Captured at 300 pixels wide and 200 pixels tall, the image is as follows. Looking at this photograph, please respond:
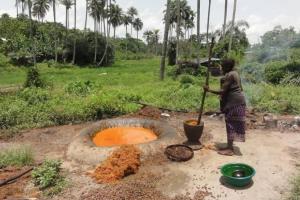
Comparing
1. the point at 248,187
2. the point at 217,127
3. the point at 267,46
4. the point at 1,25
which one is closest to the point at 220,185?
the point at 248,187

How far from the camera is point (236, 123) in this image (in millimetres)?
6340

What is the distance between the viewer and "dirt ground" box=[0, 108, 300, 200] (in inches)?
201

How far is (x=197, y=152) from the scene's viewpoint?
6.56 m

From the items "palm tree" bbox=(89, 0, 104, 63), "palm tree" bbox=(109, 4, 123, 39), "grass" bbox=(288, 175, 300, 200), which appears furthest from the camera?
"palm tree" bbox=(109, 4, 123, 39)

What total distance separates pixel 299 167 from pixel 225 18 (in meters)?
22.4

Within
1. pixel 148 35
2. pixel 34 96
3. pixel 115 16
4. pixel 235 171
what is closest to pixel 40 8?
pixel 115 16

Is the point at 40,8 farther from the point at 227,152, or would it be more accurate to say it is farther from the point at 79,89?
the point at 227,152

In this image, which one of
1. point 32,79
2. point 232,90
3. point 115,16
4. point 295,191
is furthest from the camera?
point 115,16

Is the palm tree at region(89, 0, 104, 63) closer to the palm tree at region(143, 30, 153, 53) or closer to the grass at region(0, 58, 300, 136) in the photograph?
the grass at region(0, 58, 300, 136)

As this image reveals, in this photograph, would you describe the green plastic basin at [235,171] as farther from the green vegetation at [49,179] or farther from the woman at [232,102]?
the green vegetation at [49,179]

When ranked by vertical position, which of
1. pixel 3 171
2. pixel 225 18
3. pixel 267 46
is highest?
pixel 225 18

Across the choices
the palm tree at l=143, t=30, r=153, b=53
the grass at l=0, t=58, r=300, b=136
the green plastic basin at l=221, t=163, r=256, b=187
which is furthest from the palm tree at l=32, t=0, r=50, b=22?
the green plastic basin at l=221, t=163, r=256, b=187

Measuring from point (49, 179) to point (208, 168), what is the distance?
2653 mm

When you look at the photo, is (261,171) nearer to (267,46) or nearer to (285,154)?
(285,154)
